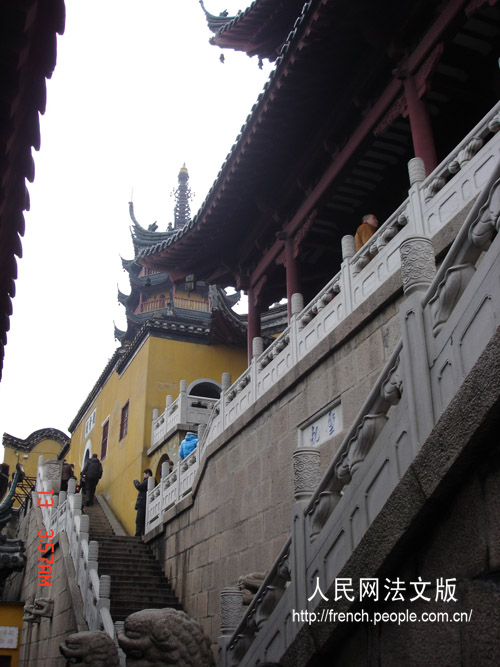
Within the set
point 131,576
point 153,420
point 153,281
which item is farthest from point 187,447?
point 153,281

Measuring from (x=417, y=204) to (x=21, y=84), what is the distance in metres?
3.89

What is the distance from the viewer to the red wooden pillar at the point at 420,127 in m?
7.22

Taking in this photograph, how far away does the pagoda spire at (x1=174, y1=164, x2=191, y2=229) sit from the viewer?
130ft

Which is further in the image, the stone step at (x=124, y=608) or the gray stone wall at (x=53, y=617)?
the gray stone wall at (x=53, y=617)

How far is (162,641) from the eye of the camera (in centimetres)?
457

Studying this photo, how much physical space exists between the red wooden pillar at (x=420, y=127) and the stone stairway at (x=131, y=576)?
7295 mm

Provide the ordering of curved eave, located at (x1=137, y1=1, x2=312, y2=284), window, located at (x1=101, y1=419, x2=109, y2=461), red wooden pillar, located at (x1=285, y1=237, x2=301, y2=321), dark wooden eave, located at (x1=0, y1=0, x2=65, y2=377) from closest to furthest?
dark wooden eave, located at (x1=0, y1=0, x2=65, y2=377)
curved eave, located at (x1=137, y1=1, x2=312, y2=284)
red wooden pillar, located at (x1=285, y1=237, x2=301, y2=321)
window, located at (x1=101, y1=419, x2=109, y2=461)

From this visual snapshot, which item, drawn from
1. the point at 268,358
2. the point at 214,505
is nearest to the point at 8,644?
the point at 214,505

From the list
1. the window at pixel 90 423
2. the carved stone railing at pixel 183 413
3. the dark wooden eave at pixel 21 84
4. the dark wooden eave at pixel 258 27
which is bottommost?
the dark wooden eave at pixel 21 84

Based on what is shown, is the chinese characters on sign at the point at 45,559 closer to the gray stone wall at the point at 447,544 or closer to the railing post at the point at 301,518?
the railing post at the point at 301,518

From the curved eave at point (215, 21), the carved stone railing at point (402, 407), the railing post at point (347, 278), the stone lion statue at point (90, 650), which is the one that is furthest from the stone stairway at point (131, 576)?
the curved eave at point (215, 21)

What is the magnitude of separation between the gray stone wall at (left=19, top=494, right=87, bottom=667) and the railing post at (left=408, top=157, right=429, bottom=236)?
7.29 metres

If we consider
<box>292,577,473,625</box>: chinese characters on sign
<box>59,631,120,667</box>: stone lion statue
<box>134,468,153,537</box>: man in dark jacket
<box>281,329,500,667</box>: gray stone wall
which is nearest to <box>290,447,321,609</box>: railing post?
<box>292,577,473,625</box>: chinese characters on sign

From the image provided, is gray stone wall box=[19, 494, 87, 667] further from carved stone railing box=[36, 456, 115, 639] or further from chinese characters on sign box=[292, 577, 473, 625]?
chinese characters on sign box=[292, 577, 473, 625]
